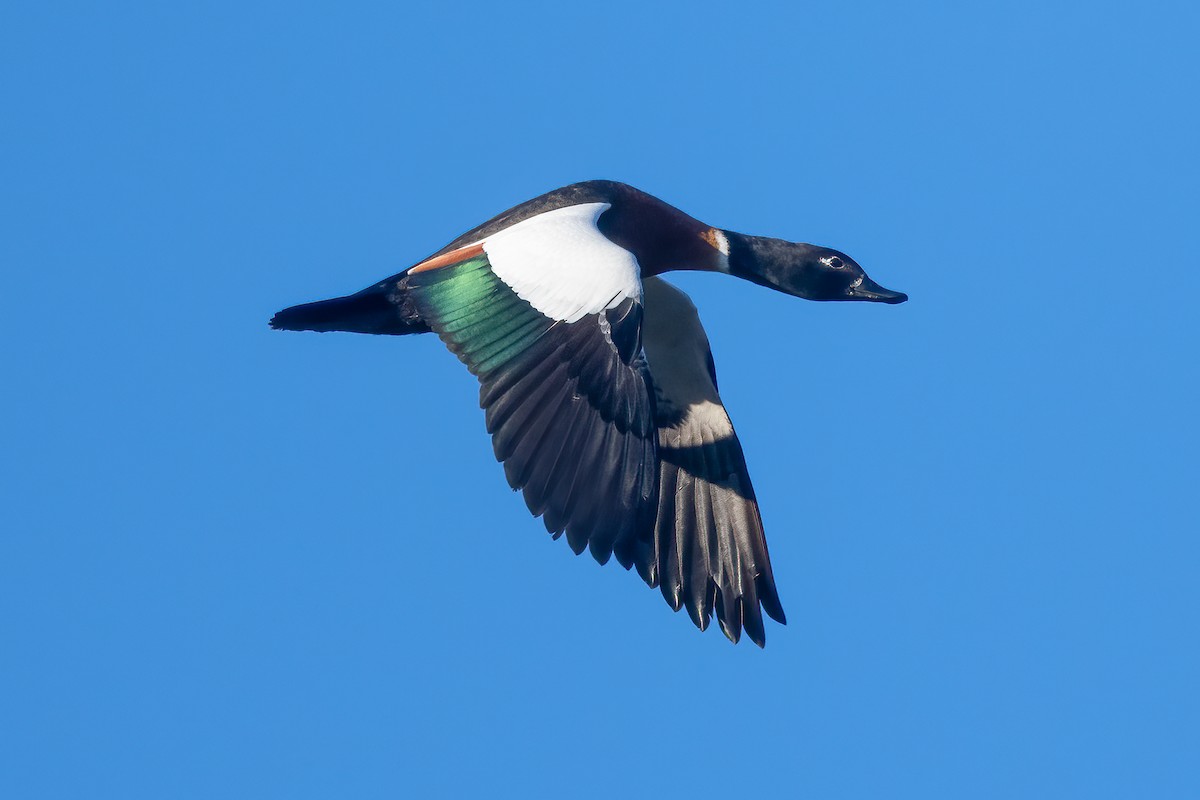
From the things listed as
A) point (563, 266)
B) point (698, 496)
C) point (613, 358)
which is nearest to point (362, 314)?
point (563, 266)

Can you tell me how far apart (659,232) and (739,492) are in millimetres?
1594

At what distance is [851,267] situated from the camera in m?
10.4

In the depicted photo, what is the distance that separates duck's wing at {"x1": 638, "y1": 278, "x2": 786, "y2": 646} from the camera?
31.1ft

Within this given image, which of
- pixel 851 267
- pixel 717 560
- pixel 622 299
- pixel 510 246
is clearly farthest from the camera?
pixel 851 267

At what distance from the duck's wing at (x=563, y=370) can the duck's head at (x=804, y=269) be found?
1961mm

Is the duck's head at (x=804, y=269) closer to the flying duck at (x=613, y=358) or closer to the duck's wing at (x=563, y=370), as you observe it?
the flying duck at (x=613, y=358)

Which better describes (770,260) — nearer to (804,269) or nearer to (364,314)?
(804,269)

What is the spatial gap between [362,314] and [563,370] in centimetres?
164

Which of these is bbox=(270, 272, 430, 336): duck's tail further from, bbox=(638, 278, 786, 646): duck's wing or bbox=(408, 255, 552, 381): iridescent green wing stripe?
bbox=(638, 278, 786, 646): duck's wing

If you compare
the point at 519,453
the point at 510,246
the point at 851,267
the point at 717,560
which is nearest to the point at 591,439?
the point at 519,453

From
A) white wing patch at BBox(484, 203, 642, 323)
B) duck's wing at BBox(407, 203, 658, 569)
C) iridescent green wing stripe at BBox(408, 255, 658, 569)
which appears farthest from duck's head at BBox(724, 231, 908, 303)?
iridescent green wing stripe at BBox(408, 255, 658, 569)

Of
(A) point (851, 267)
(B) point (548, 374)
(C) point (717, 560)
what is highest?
(A) point (851, 267)

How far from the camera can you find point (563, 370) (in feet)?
26.0

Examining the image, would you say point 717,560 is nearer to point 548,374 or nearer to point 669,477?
point 669,477
